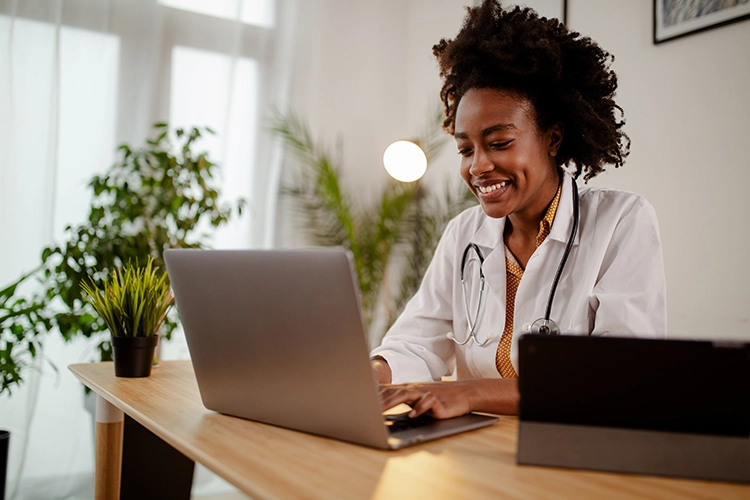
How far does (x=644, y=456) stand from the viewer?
81cm

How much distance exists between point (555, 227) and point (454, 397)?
592 millimetres

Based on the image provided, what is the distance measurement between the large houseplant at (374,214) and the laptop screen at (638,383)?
2535 millimetres

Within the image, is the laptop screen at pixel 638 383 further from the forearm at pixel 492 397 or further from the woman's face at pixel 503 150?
the woman's face at pixel 503 150

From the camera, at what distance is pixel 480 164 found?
1582 millimetres

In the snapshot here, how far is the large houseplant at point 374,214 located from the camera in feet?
11.3

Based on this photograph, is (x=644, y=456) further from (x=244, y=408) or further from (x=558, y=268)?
(x=558, y=268)

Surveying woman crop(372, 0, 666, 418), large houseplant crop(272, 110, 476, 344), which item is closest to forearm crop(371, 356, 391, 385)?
woman crop(372, 0, 666, 418)

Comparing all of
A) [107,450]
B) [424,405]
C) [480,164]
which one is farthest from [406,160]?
[424,405]

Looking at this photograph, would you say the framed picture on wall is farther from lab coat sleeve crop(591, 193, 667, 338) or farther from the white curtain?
the white curtain

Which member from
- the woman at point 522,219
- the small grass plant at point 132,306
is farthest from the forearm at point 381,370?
the small grass plant at point 132,306

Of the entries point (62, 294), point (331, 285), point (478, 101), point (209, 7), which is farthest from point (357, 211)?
point (331, 285)

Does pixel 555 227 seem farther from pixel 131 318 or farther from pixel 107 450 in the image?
pixel 107 450

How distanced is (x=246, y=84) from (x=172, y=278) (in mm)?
2508

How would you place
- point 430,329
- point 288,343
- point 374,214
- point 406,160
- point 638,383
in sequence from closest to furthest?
1. point 638,383
2. point 288,343
3. point 430,329
4. point 406,160
5. point 374,214
